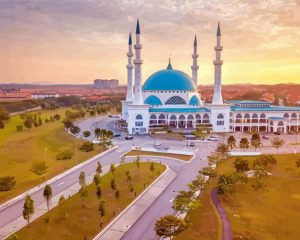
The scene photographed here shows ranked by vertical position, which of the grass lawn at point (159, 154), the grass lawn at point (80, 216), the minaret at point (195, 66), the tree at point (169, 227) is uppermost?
the minaret at point (195, 66)

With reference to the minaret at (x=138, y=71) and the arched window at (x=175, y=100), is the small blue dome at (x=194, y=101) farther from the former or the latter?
the minaret at (x=138, y=71)

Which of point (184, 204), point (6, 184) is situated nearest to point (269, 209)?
point (184, 204)

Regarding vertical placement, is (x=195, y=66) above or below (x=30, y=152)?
above

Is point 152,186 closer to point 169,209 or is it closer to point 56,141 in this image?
point 169,209

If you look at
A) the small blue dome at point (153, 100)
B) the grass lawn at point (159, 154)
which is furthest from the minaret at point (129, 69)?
the grass lawn at point (159, 154)

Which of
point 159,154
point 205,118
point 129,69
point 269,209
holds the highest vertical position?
point 129,69

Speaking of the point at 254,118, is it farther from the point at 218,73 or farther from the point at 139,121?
the point at 139,121

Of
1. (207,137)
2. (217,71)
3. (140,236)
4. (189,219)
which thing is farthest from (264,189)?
(217,71)
